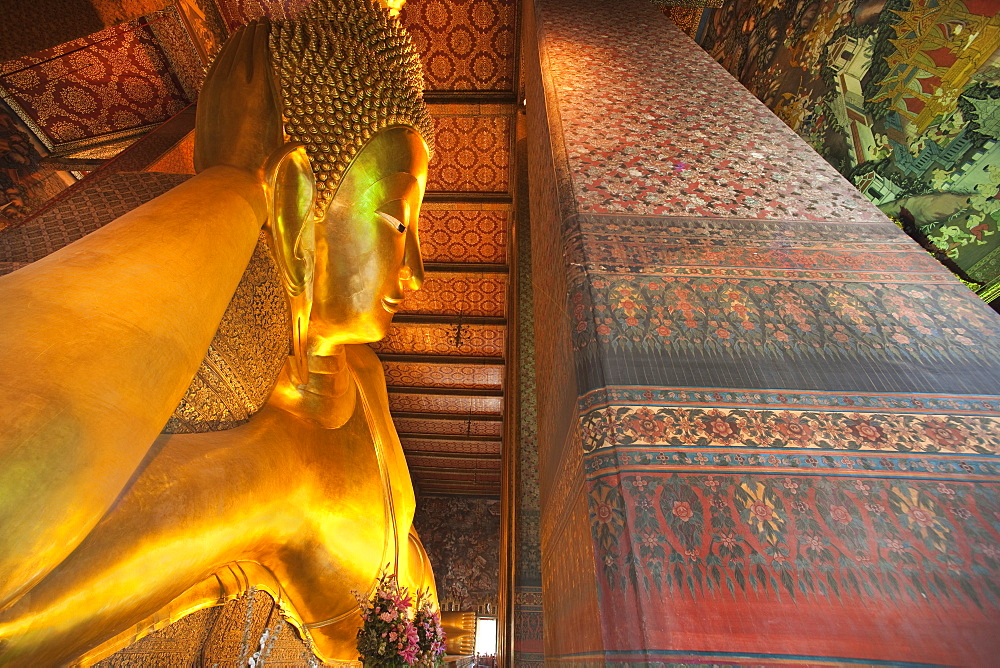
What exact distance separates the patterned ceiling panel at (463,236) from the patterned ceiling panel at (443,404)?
2.46 metres

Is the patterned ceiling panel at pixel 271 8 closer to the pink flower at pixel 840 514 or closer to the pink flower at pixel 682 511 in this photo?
the pink flower at pixel 682 511

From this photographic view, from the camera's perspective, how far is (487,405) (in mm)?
7945

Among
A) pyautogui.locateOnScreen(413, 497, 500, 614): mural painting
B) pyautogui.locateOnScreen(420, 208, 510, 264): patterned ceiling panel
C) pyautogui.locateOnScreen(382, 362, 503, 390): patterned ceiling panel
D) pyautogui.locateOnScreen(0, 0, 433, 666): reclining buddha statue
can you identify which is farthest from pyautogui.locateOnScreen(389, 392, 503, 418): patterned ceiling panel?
pyautogui.locateOnScreen(0, 0, 433, 666): reclining buddha statue

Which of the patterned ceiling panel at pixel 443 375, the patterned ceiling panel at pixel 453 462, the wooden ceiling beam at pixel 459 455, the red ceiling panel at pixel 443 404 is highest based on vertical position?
the patterned ceiling panel at pixel 443 375

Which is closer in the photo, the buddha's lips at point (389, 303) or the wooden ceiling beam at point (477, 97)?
the buddha's lips at point (389, 303)

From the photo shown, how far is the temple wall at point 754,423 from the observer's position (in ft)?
2.60

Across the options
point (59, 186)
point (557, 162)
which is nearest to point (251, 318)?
point (557, 162)

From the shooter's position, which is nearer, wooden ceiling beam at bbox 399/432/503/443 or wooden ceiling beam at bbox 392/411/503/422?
wooden ceiling beam at bbox 392/411/503/422

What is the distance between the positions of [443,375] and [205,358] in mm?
5961

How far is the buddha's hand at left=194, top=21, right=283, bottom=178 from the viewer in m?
1.55

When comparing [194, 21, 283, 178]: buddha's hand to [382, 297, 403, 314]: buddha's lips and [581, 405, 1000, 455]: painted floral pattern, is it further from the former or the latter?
[581, 405, 1000, 455]: painted floral pattern

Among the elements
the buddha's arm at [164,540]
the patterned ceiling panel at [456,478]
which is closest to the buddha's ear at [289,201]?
the buddha's arm at [164,540]

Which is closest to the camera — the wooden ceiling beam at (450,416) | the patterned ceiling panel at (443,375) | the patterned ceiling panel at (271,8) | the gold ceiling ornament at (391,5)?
the patterned ceiling panel at (271,8)

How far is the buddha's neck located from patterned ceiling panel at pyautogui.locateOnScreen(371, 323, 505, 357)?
14.3 ft
